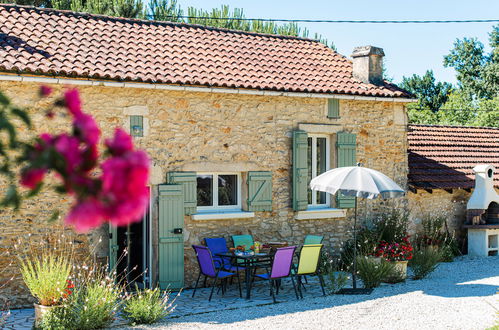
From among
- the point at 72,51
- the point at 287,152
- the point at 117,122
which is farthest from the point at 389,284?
the point at 72,51

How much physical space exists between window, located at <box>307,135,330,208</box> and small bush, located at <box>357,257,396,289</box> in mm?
1853

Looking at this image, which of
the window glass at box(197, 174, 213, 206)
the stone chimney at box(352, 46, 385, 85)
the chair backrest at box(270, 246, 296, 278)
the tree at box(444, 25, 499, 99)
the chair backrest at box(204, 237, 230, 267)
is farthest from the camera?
the tree at box(444, 25, 499, 99)

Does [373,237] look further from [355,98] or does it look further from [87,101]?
[87,101]

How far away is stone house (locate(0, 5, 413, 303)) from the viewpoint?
32.3 ft

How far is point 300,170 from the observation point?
1160 centimetres

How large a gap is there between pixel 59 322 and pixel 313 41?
944cm

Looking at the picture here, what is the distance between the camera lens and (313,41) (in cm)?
1471

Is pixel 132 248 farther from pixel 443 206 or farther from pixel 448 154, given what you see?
pixel 448 154

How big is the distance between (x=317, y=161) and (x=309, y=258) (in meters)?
2.98

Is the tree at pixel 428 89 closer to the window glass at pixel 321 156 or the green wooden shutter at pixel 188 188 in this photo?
the window glass at pixel 321 156

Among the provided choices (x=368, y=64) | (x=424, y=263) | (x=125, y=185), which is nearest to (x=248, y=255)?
(x=424, y=263)

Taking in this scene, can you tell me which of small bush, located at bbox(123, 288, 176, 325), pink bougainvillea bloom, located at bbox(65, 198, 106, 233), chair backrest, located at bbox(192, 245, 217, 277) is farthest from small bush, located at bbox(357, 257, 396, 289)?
pink bougainvillea bloom, located at bbox(65, 198, 106, 233)

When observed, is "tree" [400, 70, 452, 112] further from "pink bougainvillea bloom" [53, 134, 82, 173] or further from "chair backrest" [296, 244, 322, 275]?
"pink bougainvillea bloom" [53, 134, 82, 173]

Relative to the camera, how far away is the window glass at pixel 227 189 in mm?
11266
